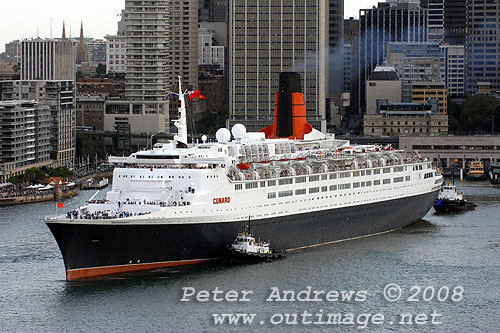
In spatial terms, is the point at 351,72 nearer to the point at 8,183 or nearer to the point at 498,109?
the point at 498,109

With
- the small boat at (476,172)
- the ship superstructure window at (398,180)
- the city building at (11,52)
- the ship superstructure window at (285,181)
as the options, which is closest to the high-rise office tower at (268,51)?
the small boat at (476,172)

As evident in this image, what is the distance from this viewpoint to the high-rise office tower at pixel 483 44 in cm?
12506

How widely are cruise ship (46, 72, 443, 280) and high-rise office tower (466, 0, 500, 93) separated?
7988 cm

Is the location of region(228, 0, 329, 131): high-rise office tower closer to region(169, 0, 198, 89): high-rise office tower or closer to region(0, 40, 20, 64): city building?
region(169, 0, 198, 89): high-rise office tower

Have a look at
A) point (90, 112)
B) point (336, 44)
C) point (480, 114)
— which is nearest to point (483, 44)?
point (336, 44)

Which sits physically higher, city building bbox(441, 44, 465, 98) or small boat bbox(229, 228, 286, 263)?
city building bbox(441, 44, 465, 98)

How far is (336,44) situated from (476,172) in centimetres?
5092

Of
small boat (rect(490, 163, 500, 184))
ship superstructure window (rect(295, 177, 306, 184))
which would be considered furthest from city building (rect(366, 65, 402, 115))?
ship superstructure window (rect(295, 177, 306, 184))

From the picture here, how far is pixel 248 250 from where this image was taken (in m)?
38.1

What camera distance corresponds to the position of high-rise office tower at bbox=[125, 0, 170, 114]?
287 ft

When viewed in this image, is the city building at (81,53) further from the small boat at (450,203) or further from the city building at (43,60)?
the small boat at (450,203)

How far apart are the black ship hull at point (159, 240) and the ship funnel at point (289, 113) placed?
7.07 m

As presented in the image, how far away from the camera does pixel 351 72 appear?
126 meters

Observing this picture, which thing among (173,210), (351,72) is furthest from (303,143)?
(351,72)
